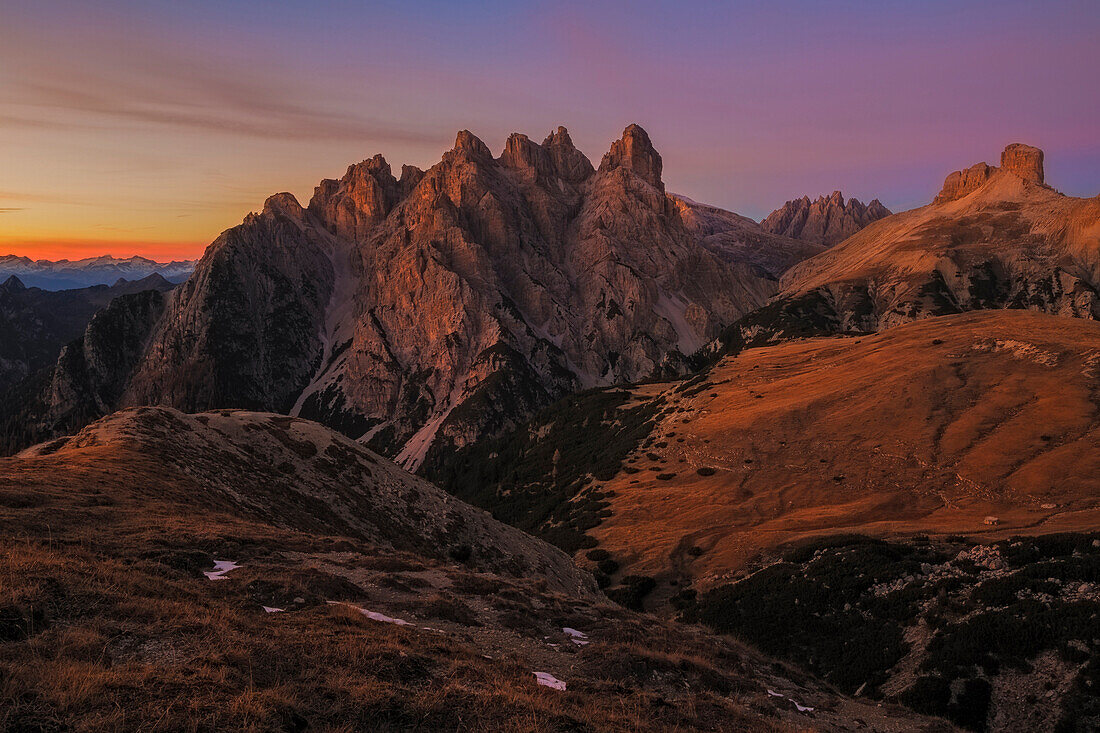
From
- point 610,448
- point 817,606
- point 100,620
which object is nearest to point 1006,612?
point 817,606

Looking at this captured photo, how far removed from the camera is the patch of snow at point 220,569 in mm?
20691

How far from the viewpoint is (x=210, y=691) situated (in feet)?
32.7

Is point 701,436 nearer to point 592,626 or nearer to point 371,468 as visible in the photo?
point 371,468

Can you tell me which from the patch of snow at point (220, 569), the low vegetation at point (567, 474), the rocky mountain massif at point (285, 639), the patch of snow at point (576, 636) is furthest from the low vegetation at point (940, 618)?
the patch of snow at point (220, 569)

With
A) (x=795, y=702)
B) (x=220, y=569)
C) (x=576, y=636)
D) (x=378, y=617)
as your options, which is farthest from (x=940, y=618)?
(x=220, y=569)

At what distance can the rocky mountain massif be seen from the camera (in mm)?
10039

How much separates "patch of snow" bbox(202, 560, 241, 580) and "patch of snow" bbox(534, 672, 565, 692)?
485 inches

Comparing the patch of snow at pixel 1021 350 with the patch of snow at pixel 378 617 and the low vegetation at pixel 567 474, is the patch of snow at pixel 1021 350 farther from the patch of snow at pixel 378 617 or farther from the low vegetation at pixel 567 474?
the patch of snow at pixel 378 617

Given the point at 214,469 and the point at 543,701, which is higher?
the point at 543,701

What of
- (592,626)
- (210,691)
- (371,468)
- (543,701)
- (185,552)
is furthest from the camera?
(371,468)

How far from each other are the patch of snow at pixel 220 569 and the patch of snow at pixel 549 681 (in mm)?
12326

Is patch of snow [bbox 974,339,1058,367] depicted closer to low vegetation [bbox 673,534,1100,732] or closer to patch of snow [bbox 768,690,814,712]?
low vegetation [bbox 673,534,1100,732]

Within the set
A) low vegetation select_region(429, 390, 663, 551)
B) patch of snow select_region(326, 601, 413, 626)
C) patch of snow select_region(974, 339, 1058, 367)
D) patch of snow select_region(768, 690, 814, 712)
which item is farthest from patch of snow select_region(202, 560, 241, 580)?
patch of snow select_region(974, 339, 1058, 367)

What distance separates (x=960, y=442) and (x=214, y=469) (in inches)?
3364
